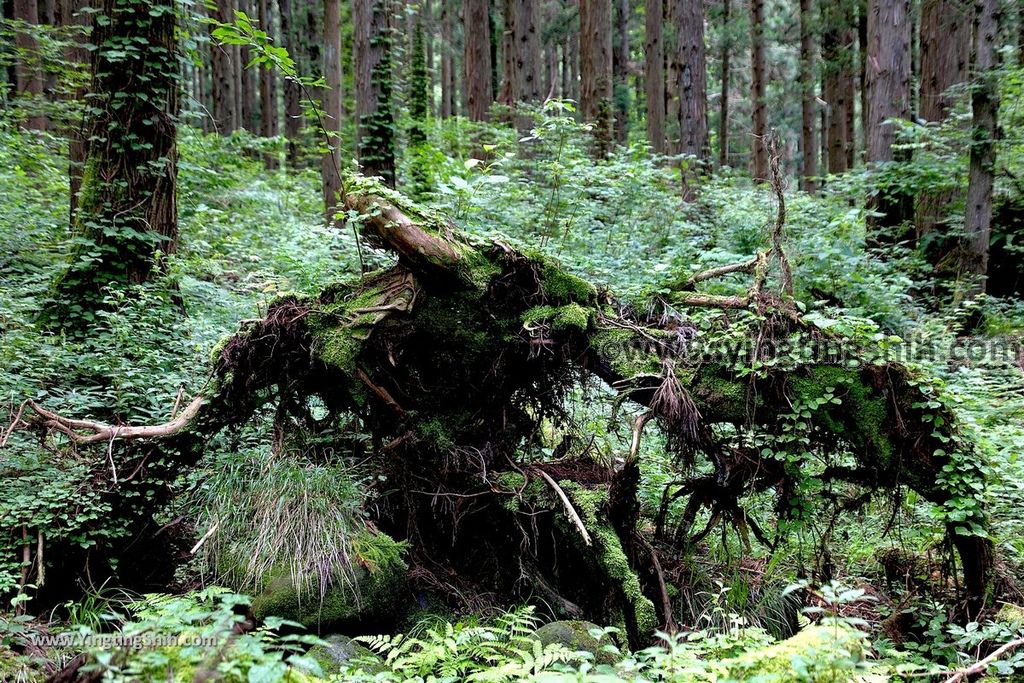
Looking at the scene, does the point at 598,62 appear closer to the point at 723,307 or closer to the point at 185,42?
the point at 185,42

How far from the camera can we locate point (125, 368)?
527cm

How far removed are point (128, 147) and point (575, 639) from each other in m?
6.36

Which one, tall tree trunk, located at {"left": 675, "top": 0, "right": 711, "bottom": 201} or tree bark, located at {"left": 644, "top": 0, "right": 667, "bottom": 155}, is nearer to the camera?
tall tree trunk, located at {"left": 675, "top": 0, "right": 711, "bottom": 201}

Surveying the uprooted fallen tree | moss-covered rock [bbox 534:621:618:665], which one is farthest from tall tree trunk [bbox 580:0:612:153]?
moss-covered rock [bbox 534:621:618:665]

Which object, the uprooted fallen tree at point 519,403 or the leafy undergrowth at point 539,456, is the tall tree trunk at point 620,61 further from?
the uprooted fallen tree at point 519,403

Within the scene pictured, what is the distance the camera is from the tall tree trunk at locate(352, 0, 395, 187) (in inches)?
473

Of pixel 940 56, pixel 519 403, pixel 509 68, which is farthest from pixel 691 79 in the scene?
pixel 519 403

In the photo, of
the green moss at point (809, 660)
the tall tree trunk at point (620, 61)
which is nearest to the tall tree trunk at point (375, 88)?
the green moss at point (809, 660)

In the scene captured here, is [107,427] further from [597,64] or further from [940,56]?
[940,56]

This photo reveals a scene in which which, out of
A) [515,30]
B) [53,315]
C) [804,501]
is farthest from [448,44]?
[804,501]

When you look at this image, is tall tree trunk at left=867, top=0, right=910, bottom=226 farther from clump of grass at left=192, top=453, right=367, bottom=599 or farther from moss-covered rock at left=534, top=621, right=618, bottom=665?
clump of grass at left=192, top=453, right=367, bottom=599

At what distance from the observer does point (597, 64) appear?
14.3 meters

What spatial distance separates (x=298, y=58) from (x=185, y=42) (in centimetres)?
2307

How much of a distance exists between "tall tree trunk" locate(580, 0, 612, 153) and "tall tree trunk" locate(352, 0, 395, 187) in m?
4.41
